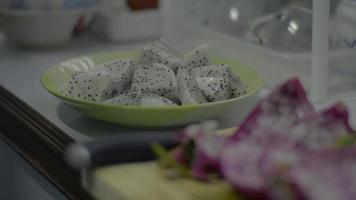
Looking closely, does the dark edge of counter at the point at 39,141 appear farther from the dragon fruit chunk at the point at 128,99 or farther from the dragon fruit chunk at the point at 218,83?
the dragon fruit chunk at the point at 218,83

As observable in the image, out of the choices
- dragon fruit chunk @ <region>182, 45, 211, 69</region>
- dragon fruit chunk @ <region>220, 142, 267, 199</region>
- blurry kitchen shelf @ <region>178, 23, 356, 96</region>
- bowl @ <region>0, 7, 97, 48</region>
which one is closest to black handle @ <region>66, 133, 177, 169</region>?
dragon fruit chunk @ <region>220, 142, 267, 199</region>

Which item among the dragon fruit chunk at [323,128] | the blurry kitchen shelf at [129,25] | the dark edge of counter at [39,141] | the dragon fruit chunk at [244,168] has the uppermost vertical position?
the dragon fruit chunk at [323,128]

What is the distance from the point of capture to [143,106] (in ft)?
2.81

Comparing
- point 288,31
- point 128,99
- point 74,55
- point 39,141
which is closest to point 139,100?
point 128,99

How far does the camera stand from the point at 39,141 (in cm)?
90

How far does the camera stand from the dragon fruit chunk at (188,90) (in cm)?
89

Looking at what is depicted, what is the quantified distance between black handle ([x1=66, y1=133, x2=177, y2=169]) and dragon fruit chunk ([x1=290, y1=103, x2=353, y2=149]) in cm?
14

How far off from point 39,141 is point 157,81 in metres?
0.16

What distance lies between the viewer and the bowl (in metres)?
1.29

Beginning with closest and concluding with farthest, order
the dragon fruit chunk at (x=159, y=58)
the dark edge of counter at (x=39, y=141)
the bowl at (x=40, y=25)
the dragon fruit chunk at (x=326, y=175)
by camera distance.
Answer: the dragon fruit chunk at (x=326, y=175) < the dark edge of counter at (x=39, y=141) < the dragon fruit chunk at (x=159, y=58) < the bowl at (x=40, y=25)

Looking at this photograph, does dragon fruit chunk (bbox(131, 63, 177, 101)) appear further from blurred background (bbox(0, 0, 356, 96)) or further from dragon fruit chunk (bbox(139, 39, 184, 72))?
blurred background (bbox(0, 0, 356, 96))

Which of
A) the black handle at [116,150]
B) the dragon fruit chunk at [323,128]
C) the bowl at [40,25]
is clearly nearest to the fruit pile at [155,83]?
the black handle at [116,150]

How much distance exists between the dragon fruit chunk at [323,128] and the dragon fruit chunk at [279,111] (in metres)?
0.02

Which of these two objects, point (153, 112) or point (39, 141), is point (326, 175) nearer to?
point (153, 112)
